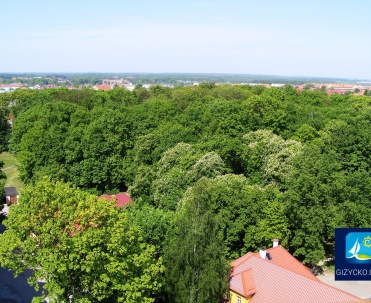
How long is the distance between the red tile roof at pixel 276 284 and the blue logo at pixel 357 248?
6.26m

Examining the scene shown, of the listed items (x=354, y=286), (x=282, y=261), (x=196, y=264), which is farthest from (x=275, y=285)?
(x=354, y=286)

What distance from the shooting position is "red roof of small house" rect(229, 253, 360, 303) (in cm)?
2033

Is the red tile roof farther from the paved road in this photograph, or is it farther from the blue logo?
the blue logo

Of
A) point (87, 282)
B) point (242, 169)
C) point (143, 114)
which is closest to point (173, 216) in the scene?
point (87, 282)

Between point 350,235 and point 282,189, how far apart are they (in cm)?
2064

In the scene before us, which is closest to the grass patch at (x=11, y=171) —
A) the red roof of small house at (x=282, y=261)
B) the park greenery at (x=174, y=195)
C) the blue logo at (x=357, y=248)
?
the park greenery at (x=174, y=195)

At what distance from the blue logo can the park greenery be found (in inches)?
289

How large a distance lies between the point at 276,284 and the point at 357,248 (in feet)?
26.6

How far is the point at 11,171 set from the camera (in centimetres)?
6034

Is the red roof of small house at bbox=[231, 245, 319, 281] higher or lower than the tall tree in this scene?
lower

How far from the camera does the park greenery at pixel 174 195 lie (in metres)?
18.5

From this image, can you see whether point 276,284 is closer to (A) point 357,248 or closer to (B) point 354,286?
(A) point 357,248
